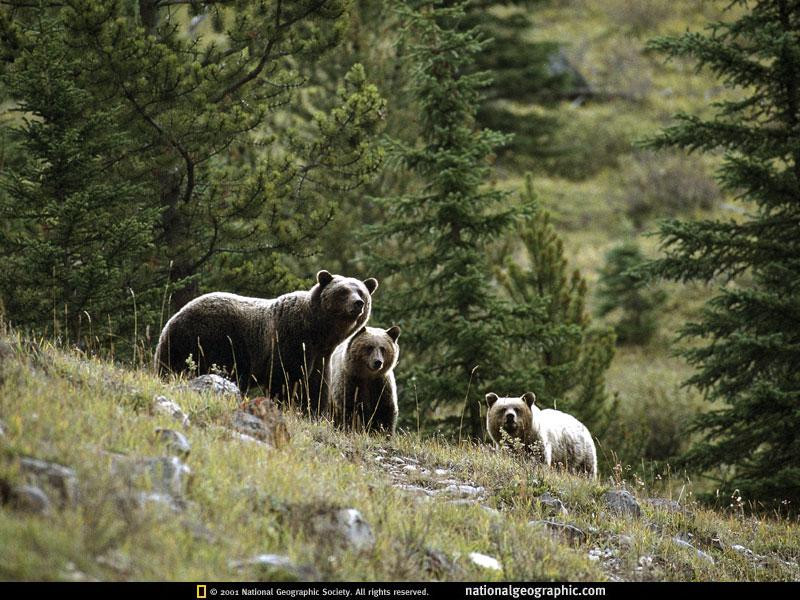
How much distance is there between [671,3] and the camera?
5762cm

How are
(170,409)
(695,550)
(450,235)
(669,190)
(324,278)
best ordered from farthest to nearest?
(669,190), (450,235), (324,278), (695,550), (170,409)

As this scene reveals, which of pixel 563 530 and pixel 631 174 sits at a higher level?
pixel 563 530

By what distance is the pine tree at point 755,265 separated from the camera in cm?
1126

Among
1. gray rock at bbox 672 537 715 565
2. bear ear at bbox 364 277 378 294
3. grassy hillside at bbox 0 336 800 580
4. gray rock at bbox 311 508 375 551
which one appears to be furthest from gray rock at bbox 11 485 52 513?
bear ear at bbox 364 277 378 294

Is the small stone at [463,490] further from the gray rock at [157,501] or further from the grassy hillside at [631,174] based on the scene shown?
the grassy hillside at [631,174]

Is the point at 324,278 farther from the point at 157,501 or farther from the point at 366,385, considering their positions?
the point at 157,501

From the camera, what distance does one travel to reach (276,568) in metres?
4.30

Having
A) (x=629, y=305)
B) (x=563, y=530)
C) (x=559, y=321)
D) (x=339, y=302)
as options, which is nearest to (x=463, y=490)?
(x=563, y=530)

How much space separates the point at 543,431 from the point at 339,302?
3049 mm

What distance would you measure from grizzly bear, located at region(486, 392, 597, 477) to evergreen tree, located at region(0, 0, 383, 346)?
3874mm

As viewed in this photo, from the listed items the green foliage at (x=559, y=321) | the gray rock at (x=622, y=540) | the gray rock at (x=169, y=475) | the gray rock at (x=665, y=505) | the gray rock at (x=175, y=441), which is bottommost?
the green foliage at (x=559, y=321)

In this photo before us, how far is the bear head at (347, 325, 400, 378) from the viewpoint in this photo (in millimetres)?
9484

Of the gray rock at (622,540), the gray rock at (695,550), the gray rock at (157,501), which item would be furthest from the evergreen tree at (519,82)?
the gray rock at (157,501)

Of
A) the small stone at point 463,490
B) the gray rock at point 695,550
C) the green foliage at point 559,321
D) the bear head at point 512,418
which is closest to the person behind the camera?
the gray rock at point 695,550
